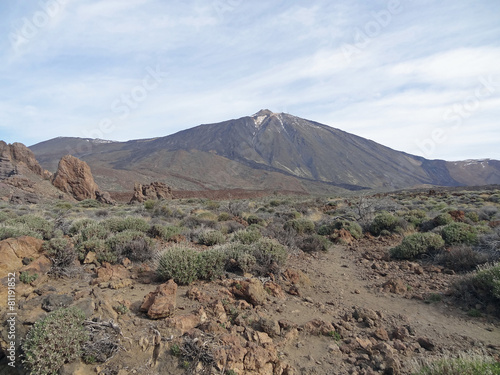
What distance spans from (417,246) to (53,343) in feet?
25.4

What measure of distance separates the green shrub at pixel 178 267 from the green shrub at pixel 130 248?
1.23 metres

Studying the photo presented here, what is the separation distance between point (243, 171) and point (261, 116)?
10759cm

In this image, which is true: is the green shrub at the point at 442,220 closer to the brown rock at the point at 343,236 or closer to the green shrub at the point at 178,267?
→ the brown rock at the point at 343,236

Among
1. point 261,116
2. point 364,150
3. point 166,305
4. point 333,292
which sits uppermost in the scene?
point 261,116

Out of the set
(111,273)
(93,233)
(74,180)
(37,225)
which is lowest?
(111,273)

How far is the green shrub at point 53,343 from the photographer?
2930 mm

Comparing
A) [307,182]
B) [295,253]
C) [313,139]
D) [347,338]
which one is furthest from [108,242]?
[313,139]

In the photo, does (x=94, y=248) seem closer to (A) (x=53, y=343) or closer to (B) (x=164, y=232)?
(B) (x=164, y=232)

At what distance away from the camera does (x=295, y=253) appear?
312 inches

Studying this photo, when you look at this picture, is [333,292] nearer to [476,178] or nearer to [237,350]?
[237,350]

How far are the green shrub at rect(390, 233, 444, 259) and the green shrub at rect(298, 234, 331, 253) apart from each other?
1817mm

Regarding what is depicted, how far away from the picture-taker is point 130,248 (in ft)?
22.0

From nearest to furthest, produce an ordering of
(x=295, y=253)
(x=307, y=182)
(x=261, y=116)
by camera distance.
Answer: (x=295, y=253) < (x=307, y=182) < (x=261, y=116)

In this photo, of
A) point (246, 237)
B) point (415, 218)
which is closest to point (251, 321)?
point (246, 237)
